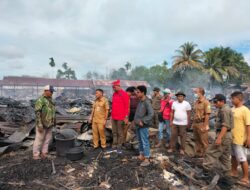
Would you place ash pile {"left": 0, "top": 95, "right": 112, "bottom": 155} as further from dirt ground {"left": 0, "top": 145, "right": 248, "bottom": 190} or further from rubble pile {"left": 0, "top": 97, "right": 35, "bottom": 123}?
dirt ground {"left": 0, "top": 145, "right": 248, "bottom": 190}

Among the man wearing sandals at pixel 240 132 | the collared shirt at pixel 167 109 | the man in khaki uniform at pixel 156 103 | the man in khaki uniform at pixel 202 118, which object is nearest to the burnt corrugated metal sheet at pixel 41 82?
the man in khaki uniform at pixel 156 103

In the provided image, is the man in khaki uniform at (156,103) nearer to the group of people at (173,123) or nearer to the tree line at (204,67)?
the group of people at (173,123)

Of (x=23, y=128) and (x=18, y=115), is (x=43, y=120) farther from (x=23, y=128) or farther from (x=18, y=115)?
(x=18, y=115)

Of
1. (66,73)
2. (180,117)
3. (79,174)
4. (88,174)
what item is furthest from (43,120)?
(66,73)

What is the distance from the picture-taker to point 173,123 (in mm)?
6176

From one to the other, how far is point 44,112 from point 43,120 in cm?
22

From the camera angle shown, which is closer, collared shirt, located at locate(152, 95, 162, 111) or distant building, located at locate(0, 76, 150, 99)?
collared shirt, located at locate(152, 95, 162, 111)

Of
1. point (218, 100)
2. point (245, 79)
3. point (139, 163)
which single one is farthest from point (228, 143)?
point (245, 79)

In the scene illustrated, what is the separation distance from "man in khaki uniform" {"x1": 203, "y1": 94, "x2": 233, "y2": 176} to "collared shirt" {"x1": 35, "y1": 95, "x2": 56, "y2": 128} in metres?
4.16

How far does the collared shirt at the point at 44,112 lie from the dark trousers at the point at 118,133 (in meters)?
1.87

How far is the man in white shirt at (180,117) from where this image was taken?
6020mm

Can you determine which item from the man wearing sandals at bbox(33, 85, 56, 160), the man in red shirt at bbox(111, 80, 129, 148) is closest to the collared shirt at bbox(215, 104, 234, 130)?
the man in red shirt at bbox(111, 80, 129, 148)

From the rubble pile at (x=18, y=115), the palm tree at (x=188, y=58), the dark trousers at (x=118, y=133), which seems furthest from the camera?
the palm tree at (x=188, y=58)

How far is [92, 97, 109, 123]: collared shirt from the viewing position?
245 inches
